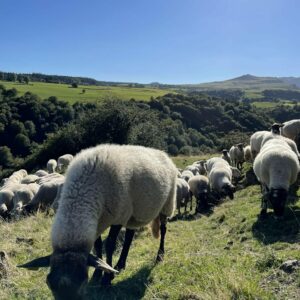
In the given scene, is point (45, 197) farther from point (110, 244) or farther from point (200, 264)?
point (200, 264)

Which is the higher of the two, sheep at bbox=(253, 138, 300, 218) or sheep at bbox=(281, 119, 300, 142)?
sheep at bbox=(281, 119, 300, 142)

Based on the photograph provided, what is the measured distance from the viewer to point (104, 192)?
590 cm

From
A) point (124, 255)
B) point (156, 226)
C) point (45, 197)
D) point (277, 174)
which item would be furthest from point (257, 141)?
point (124, 255)

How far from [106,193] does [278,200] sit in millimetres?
5489

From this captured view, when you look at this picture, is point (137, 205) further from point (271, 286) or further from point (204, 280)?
point (271, 286)

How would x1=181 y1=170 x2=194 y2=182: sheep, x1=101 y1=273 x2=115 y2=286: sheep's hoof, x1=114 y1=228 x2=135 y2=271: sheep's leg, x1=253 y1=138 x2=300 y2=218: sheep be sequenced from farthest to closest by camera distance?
→ x1=181 y1=170 x2=194 y2=182: sheep
x1=253 y1=138 x2=300 y2=218: sheep
x1=114 y1=228 x2=135 y2=271: sheep's leg
x1=101 y1=273 x2=115 y2=286: sheep's hoof

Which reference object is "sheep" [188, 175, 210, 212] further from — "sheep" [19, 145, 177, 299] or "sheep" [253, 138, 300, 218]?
"sheep" [19, 145, 177, 299]

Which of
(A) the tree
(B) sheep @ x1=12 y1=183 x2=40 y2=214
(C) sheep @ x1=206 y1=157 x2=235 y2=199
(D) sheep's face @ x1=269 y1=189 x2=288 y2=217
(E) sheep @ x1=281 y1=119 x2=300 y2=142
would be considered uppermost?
(E) sheep @ x1=281 y1=119 x2=300 y2=142

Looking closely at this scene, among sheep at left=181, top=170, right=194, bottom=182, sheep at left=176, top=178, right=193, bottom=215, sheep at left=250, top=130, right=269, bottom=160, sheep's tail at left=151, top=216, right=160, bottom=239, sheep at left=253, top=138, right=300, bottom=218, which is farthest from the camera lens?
sheep at left=181, top=170, right=194, bottom=182

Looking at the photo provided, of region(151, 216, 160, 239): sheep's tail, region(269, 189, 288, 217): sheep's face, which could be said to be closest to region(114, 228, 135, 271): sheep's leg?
region(151, 216, 160, 239): sheep's tail

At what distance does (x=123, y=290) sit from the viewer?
6.18 metres

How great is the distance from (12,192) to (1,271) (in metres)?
11.2

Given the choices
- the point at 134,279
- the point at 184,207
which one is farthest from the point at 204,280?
the point at 184,207

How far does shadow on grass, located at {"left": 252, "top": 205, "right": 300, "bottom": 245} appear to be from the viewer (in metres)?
8.19
